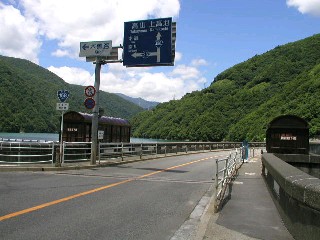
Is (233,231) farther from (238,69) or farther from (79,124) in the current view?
(238,69)

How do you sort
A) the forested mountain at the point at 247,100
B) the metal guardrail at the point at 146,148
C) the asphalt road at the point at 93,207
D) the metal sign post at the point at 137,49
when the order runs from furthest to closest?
the forested mountain at the point at 247,100
the metal guardrail at the point at 146,148
the metal sign post at the point at 137,49
the asphalt road at the point at 93,207

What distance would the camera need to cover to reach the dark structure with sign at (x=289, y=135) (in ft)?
71.5

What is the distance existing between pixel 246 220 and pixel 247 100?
13794 cm

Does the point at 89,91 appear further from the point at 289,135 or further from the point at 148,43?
the point at 289,135

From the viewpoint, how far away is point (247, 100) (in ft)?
463

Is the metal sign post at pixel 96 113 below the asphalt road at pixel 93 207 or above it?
above

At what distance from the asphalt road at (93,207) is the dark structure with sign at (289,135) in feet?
34.5

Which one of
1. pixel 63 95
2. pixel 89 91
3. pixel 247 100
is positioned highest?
pixel 247 100

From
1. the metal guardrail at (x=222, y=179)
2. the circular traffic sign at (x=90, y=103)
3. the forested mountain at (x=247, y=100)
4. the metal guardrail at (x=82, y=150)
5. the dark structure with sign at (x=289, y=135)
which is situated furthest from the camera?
the forested mountain at (x=247, y=100)

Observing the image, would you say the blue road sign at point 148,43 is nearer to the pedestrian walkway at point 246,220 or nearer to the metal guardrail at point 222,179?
the metal guardrail at point 222,179

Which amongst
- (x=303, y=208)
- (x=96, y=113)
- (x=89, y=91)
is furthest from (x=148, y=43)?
(x=303, y=208)

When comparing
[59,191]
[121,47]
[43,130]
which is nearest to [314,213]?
[59,191]

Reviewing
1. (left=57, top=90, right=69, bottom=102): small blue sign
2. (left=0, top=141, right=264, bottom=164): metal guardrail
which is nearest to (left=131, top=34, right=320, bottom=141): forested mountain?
(left=0, top=141, right=264, bottom=164): metal guardrail

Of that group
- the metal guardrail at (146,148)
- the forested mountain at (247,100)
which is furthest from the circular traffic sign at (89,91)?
the forested mountain at (247,100)
